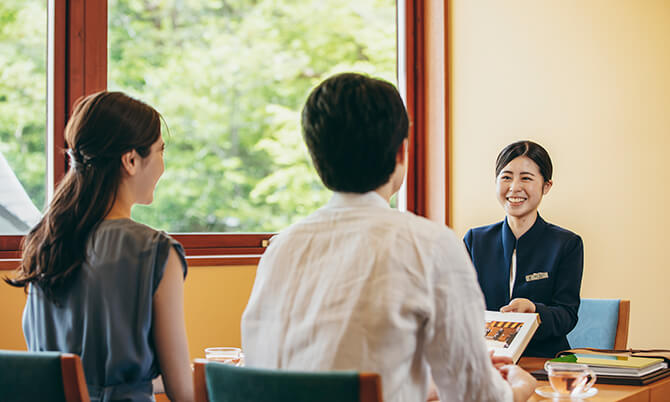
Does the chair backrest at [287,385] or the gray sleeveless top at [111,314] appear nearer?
the chair backrest at [287,385]

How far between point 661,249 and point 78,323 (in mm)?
2212

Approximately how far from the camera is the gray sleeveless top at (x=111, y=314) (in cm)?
138

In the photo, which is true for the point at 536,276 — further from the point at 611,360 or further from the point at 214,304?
the point at 214,304

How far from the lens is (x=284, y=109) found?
501 cm

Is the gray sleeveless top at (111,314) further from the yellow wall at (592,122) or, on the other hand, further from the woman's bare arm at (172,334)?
the yellow wall at (592,122)

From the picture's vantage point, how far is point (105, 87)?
3188 millimetres

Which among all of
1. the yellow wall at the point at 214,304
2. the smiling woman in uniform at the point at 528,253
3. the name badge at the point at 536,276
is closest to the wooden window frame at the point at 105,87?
the yellow wall at the point at 214,304

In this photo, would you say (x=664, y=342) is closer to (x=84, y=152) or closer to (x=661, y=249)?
(x=661, y=249)

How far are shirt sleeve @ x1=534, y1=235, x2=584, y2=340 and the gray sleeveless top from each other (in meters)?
1.23

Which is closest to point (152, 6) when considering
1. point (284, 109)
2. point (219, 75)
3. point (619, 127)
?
point (219, 75)

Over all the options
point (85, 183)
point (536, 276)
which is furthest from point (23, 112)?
point (536, 276)

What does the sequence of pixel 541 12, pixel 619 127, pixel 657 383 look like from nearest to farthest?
pixel 657 383 → pixel 619 127 → pixel 541 12

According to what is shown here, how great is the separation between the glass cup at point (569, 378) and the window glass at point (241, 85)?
283 cm

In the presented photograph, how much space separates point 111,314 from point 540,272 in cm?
148
